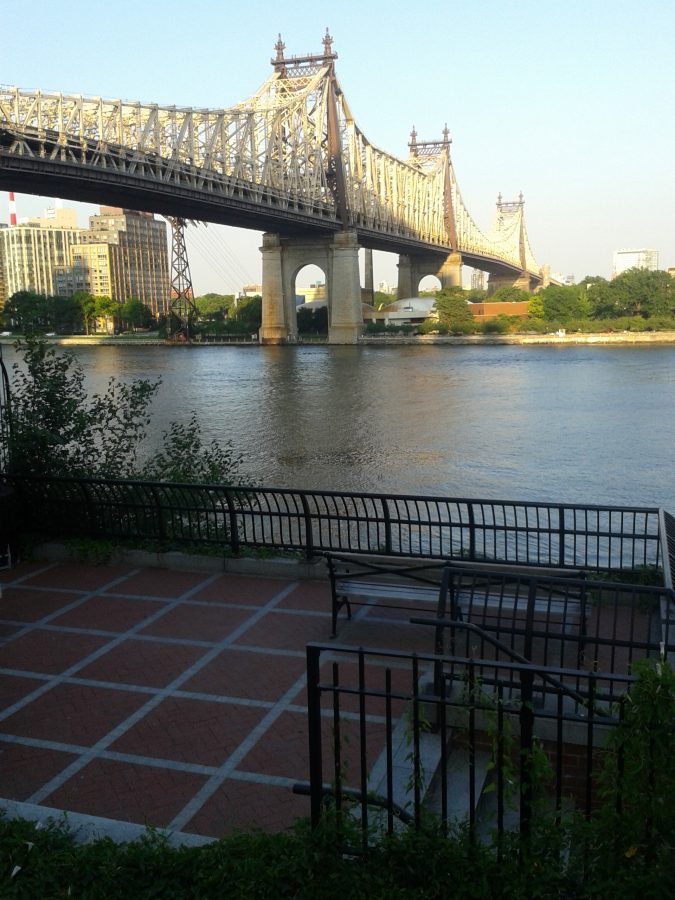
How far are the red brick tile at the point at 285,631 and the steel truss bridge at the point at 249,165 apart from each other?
3517 cm

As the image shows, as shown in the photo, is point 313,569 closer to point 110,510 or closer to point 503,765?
point 110,510

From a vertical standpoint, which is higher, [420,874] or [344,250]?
[344,250]

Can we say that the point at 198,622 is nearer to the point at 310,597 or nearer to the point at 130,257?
the point at 310,597

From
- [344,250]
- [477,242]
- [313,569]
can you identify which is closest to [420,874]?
[313,569]

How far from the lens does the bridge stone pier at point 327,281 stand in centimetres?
7006

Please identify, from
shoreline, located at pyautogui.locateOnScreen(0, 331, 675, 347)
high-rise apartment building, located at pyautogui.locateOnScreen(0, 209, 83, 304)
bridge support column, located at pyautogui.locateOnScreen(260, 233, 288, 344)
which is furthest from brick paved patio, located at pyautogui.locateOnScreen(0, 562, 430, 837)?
high-rise apartment building, located at pyautogui.locateOnScreen(0, 209, 83, 304)

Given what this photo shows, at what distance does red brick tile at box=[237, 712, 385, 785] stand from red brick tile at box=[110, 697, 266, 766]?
157 millimetres

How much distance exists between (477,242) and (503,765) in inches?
4543

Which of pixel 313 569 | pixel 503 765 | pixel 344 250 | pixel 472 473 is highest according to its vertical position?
pixel 344 250

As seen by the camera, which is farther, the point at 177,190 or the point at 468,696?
the point at 177,190

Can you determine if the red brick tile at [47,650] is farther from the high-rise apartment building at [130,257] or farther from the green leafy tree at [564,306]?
the high-rise apartment building at [130,257]

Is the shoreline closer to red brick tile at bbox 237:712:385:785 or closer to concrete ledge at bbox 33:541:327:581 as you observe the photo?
concrete ledge at bbox 33:541:327:581

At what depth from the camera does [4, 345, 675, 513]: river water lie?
20.1 m

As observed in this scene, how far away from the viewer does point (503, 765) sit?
10.6 ft
